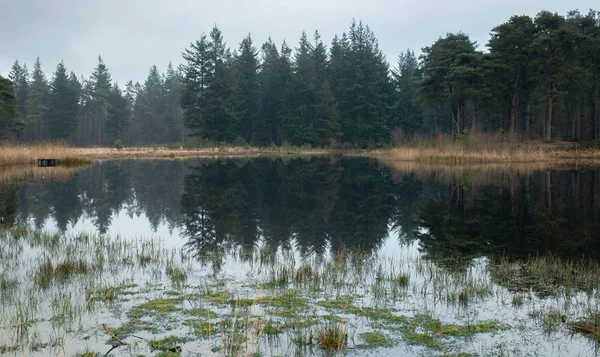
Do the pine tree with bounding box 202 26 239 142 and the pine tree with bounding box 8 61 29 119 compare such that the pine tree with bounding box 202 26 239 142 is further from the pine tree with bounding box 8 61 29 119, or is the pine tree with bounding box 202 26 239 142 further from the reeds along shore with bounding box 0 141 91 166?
the pine tree with bounding box 8 61 29 119

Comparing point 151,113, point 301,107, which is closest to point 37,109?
point 151,113

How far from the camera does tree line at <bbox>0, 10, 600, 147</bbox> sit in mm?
45375

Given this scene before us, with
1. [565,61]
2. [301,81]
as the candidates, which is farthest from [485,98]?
[301,81]

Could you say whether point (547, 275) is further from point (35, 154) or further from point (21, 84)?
point (21, 84)

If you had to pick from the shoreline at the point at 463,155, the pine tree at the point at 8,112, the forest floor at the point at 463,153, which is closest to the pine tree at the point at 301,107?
the forest floor at the point at 463,153

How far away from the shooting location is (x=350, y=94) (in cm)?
7194

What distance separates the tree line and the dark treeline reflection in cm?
2138

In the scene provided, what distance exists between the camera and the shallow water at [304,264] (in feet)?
16.9

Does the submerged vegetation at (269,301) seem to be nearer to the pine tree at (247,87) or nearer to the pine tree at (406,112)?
the pine tree at (247,87)

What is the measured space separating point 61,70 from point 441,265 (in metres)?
99.6

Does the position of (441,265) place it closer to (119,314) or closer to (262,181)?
(119,314)

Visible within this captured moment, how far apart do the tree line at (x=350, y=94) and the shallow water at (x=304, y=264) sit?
28050 millimetres

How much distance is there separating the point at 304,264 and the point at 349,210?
773 cm

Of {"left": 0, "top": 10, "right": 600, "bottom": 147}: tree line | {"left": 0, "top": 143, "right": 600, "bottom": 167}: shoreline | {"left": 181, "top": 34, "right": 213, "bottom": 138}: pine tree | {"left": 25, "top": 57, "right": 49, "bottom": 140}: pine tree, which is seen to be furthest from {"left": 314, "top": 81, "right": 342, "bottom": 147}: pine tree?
{"left": 25, "top": 57, "right": 49, "bottom": 140}: pine tree
